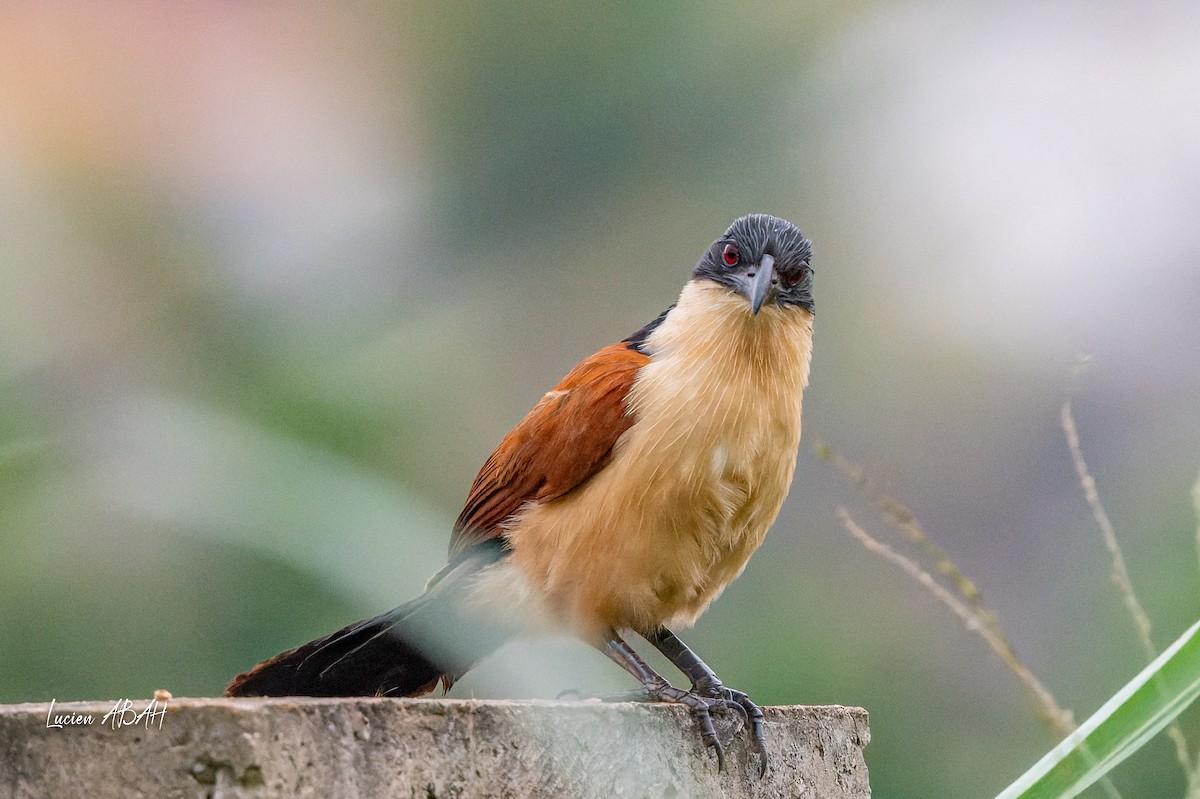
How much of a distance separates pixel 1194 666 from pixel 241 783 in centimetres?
68

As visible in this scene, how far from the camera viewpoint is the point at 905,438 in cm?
225

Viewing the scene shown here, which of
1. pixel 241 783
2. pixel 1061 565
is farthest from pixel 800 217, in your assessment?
pixel 241 783

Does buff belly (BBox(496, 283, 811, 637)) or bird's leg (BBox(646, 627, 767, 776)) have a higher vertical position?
buff belly (BBox(496, 283, 811, 637))

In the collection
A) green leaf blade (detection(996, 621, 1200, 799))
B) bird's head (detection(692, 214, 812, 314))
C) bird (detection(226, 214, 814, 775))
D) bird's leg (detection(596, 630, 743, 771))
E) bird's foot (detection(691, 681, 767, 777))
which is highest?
bird's head (detection(692, 214, 812, 314))

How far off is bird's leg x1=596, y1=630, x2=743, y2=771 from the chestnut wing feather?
0.19m

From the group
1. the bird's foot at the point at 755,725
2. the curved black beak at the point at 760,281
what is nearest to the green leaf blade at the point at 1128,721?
the bird's foot at the point at 755,725

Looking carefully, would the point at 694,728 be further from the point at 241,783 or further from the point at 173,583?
the point at 173,583

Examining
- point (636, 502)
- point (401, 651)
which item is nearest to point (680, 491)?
point (636, 502)

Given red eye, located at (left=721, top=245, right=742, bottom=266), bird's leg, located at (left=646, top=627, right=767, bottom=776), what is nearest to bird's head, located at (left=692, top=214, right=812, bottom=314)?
red eye, located at (left=721, top=245, right=742, bottom=266)

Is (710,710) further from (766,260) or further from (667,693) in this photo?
(766,260)

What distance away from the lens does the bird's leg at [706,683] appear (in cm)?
103

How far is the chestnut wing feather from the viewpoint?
1206 millimetres

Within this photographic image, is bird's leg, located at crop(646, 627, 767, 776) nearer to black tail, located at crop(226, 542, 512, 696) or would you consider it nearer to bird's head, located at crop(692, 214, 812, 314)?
black tail, located at crop(226, 542, 512, 696)

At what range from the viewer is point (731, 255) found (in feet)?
4.24
